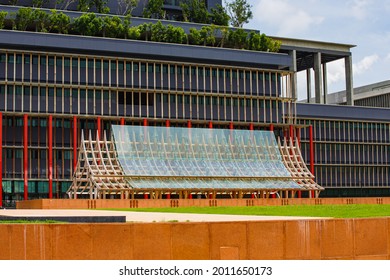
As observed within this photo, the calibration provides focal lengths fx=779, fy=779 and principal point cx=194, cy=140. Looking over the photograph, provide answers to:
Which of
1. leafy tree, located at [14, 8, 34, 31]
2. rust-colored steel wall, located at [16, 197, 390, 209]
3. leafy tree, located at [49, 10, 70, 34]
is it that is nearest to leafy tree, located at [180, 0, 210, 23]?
leafy tree, located at [49, 10, 70, 34]

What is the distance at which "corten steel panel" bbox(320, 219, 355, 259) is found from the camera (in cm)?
2578

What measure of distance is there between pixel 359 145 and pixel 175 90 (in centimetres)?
3245

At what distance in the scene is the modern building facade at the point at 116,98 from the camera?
86.5 metres

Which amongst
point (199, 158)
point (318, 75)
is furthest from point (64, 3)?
point (318, 75)

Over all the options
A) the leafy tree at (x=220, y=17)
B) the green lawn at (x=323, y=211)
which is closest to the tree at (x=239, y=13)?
the leafy tree at (x=220, y=17)

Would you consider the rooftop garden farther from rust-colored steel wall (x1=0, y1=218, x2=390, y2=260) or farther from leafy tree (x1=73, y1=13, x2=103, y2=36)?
rust-colored steel wall (x1=0, y1=218, x2=390, y2=260)

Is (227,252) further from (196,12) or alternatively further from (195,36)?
(196,12)

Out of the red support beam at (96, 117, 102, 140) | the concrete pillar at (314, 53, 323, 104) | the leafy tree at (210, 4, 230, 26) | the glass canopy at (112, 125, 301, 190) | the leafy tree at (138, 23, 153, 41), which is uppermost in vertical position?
the leafy tree at (210, 4, 230, 26)

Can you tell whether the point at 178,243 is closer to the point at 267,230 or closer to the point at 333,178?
the point at 267,230

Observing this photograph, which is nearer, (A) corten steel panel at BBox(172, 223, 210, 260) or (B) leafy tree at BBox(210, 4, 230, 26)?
(A) corten steel panel at BBox(172, 223, 210, 260)

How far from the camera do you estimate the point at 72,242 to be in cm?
2395

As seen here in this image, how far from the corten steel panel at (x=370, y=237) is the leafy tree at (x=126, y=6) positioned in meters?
81.1

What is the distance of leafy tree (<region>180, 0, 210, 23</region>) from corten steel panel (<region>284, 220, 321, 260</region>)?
85275mm

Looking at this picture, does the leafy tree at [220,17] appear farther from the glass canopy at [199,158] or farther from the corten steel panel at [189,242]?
the corten steel panel at [189,242]
